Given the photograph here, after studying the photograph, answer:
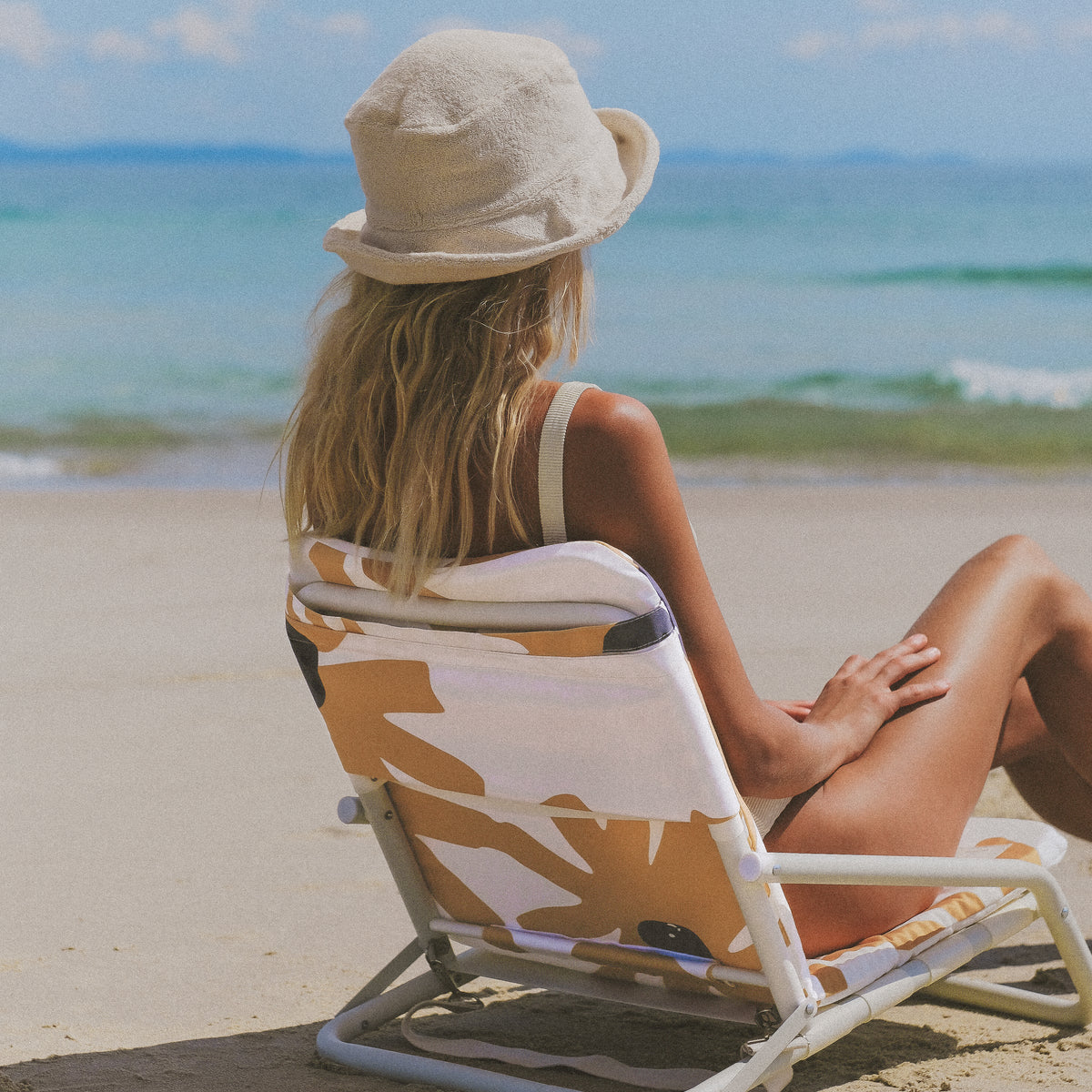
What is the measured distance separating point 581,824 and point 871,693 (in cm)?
53

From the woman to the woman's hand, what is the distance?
0.02 metres

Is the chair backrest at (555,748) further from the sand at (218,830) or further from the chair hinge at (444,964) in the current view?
the sand at (218,830)

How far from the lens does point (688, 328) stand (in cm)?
2127

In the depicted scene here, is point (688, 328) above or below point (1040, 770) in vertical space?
below

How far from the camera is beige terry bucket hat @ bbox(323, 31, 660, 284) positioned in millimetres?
1962

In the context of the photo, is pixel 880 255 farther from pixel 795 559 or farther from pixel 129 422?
pixel 795 559

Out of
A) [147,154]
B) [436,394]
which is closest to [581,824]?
[436,394]

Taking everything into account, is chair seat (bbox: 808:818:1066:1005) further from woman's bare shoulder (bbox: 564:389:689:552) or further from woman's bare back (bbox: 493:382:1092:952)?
woman's bare shoulder (bbox: 564:389:689:552)

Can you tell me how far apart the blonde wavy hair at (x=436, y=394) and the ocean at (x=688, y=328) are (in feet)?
0.83

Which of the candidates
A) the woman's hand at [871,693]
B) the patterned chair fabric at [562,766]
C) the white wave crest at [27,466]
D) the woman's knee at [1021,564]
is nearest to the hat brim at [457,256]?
the patterned chair fabric at [562,766]

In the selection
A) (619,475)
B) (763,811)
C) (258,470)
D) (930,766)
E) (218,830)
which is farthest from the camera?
(258,470)

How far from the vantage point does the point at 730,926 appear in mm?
2021

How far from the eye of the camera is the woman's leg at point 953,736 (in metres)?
2.15

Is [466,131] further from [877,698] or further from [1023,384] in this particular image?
[1023,384]
